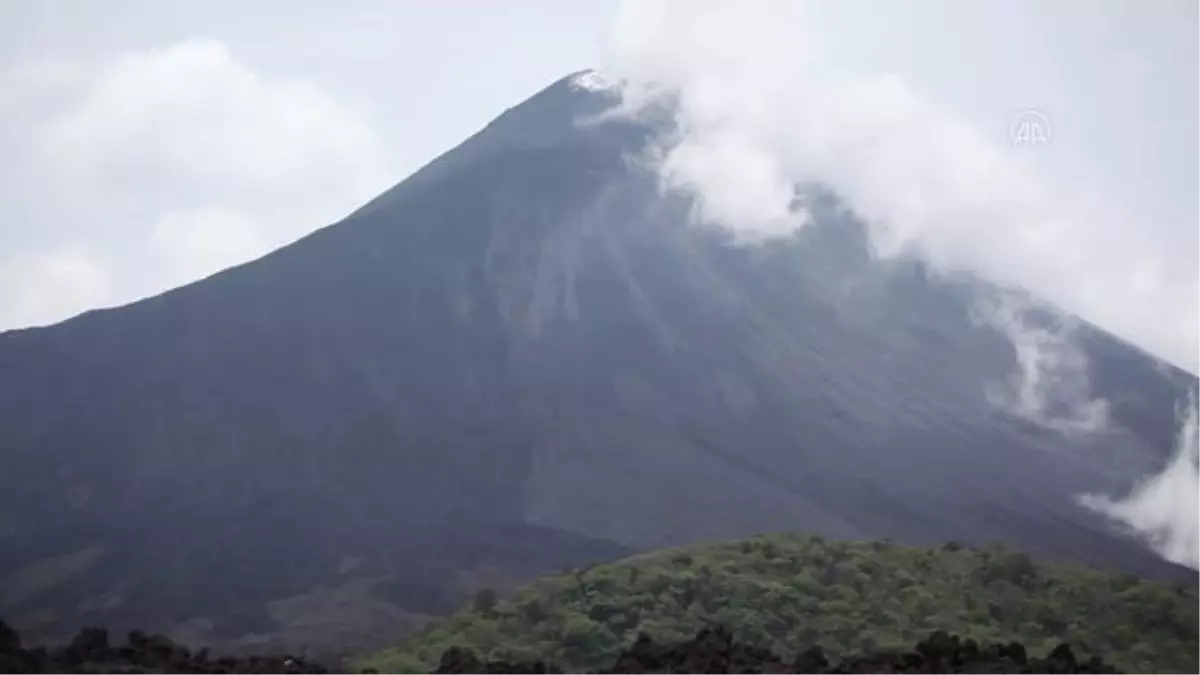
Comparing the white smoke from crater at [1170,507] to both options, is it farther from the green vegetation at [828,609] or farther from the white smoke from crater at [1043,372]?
the green vegetation at [828,609]

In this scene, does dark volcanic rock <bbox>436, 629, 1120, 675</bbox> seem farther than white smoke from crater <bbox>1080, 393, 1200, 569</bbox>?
No

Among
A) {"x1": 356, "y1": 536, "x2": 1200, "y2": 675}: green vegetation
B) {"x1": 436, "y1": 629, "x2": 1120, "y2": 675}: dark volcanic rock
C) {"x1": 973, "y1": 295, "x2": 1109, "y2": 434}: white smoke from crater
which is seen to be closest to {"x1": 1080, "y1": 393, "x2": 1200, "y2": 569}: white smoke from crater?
{"x1": 973, "y1": 295, "x2": 1109, "y2": 434}: white smoke from crater

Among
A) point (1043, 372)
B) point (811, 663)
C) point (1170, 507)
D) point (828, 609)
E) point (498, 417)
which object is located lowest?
point (811, 663)

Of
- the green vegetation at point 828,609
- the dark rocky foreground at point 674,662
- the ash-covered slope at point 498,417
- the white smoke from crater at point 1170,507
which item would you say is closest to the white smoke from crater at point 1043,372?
the ash-covered slope at point 498,417

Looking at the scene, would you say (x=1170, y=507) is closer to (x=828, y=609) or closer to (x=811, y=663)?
(x=828, y=609)

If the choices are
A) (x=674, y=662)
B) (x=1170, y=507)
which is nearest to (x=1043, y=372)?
A: (x=1170, y=507)

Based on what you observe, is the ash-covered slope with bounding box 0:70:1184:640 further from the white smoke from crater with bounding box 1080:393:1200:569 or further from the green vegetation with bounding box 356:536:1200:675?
the green vegetation with bounding box 356:536:1200:675
